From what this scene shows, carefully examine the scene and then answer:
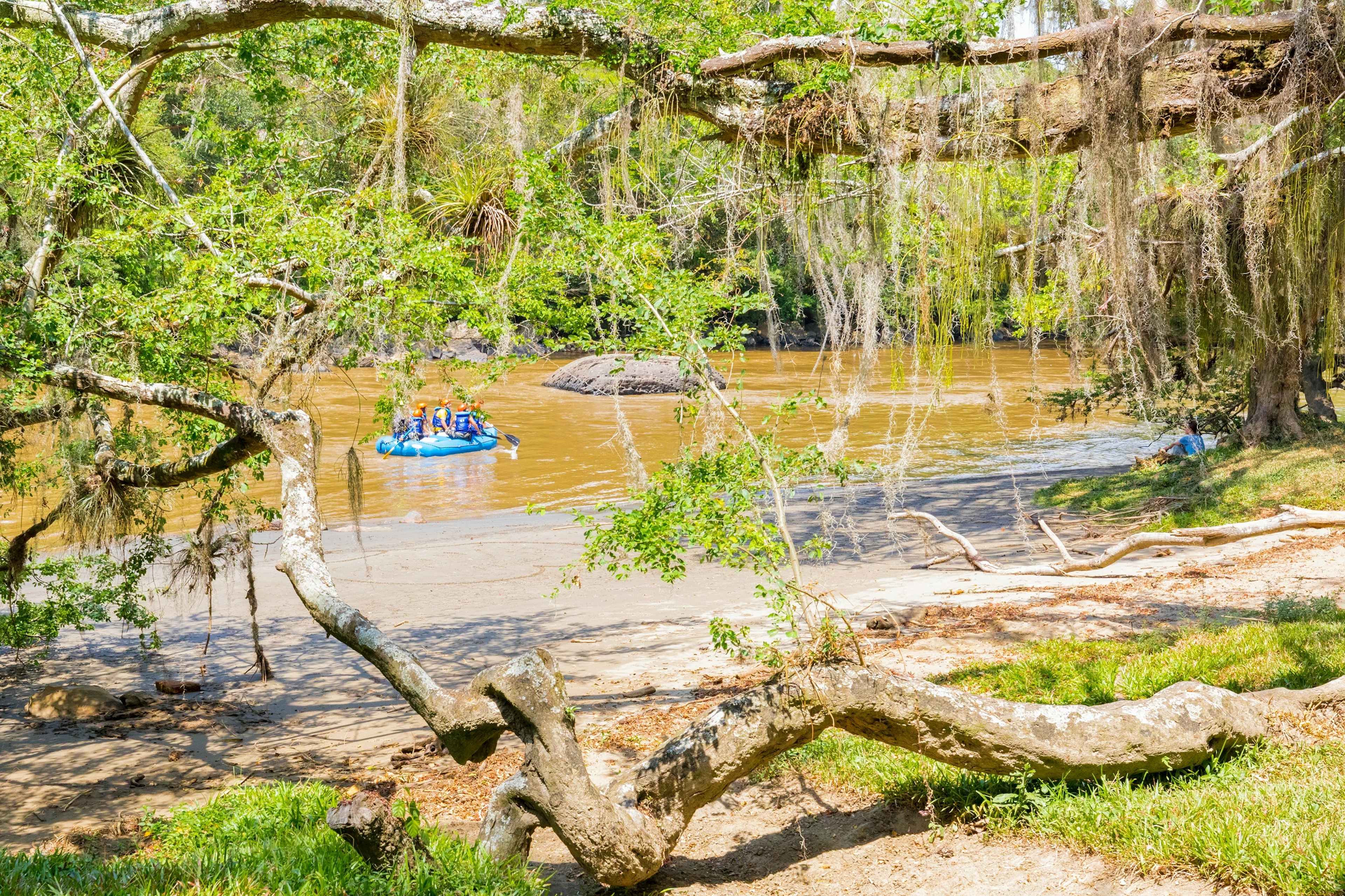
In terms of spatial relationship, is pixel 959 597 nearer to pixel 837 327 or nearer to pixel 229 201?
pixel 837 327

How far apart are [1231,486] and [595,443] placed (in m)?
16.3

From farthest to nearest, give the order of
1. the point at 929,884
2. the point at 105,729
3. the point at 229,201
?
1. the point at 105,729
2. the point at 229,201
3. the point at 929,884

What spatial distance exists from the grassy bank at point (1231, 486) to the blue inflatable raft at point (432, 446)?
14286 millimetres

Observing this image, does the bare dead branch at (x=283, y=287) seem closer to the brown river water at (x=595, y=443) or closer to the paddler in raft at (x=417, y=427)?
the brown river water at (x=595, y=443)

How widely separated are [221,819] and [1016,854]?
406cm

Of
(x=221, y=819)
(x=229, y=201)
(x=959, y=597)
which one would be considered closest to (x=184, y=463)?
(x=229, y=201)

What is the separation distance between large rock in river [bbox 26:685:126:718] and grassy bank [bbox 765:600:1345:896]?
6.04 metres

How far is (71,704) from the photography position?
8656 mm

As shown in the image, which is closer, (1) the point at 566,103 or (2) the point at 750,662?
(2) the point at 750,662

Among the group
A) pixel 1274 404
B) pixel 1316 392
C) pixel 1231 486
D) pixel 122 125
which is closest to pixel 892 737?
pixel 122 125

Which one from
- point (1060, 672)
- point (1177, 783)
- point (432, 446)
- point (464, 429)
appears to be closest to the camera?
point (1177, 783)

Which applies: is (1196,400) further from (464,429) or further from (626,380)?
(626,380)

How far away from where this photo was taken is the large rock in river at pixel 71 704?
8.56 m

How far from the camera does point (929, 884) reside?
172 inches
